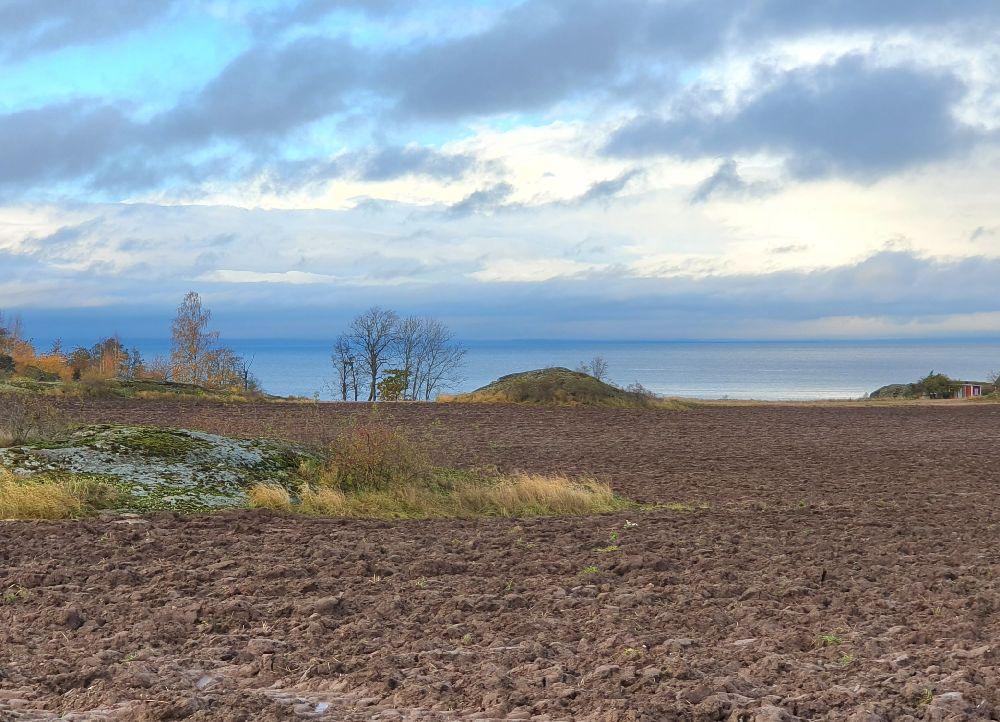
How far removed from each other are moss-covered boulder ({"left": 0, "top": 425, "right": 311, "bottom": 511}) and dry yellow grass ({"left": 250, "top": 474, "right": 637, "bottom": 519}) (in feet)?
2.19

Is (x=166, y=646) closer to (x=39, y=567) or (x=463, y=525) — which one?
(x=39, y=567)

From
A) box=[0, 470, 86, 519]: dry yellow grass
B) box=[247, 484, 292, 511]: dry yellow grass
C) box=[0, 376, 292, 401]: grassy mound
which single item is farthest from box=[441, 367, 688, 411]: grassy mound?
box=[0, 470, 86, 519]: dry yellow grass

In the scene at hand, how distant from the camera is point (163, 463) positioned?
12648 mm

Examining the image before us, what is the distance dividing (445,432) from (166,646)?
17.4 meters

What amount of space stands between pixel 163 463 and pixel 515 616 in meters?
7.50

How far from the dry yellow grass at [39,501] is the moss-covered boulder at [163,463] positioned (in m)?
0.62

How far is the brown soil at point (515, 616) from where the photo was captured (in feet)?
16.5

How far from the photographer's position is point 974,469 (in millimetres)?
17703

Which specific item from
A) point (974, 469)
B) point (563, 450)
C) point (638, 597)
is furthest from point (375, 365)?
point (638, 597)

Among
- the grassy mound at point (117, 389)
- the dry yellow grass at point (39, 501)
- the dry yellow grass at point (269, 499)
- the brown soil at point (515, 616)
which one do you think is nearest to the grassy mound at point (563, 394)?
the grassy mound at point (117, 389)

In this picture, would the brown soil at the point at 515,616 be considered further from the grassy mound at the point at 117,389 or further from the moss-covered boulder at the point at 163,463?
the grassy mound at the point at 117,389

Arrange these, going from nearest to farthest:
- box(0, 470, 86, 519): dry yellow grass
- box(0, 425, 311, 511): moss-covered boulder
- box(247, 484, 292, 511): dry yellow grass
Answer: box(0, 470, 86, 519): dry yellow grass
box(247, 484, 292, 511): dry yellow grass
box(0, 425, 311, 511): moss-covered boulder

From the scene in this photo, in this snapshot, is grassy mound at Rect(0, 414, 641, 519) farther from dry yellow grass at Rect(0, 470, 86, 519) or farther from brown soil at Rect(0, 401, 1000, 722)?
brown soil at Rect(0, 401, 1000, 722)

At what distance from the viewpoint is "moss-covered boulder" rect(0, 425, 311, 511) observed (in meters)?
11.8
